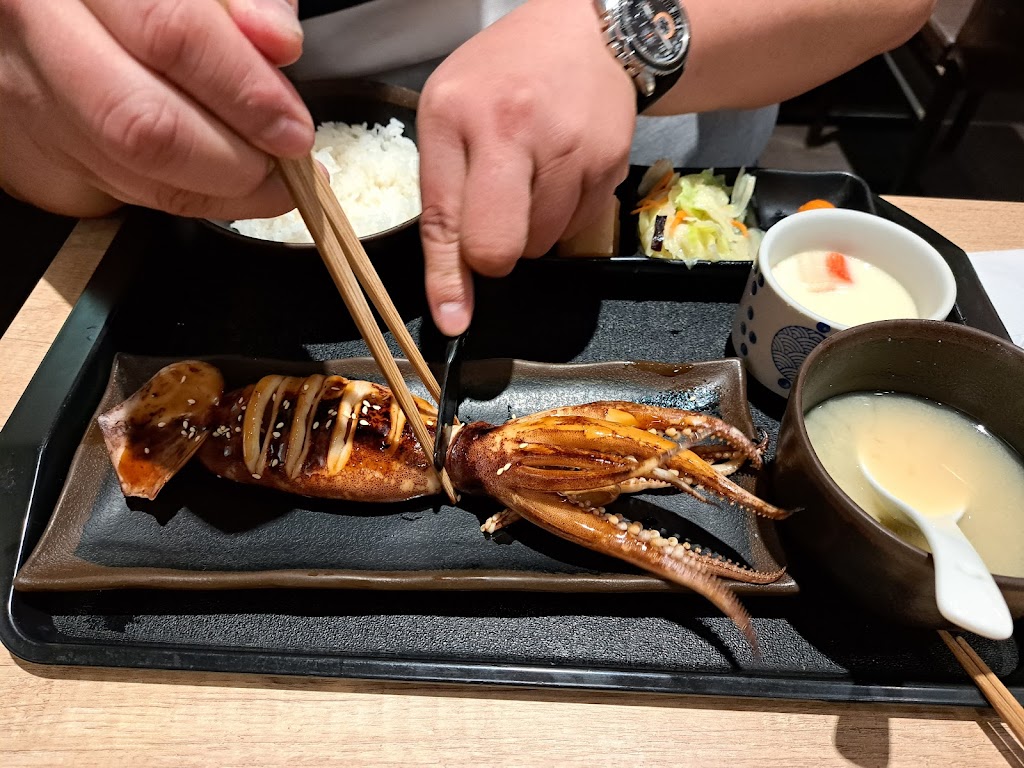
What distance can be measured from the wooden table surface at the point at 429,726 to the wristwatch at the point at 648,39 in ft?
4.63

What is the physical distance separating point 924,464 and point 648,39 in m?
1.16

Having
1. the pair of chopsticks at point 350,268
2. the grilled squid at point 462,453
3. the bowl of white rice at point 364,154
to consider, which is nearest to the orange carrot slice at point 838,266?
the grilled squid at point 462,453

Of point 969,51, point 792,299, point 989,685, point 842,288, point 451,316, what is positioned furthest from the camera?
point 969,51

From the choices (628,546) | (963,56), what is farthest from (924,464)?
(963,56)

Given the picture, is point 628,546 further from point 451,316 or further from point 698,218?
point 698,218

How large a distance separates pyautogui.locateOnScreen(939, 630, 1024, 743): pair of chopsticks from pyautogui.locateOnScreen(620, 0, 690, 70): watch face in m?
1.41

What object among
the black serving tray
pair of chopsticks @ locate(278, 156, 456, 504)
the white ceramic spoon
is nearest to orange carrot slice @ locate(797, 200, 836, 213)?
the black serving tray

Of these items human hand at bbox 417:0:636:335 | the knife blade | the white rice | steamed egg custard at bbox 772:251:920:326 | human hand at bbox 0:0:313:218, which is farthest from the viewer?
the white rice

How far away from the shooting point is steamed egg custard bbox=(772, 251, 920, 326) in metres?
1.65

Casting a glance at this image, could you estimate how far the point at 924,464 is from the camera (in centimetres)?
134

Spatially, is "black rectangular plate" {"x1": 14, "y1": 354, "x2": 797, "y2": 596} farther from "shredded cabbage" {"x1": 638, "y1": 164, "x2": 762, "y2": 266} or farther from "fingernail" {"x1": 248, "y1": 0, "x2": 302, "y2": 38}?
"fingernail" {"x1": 248, "y1": 0, "x2": 302, "y2": 38}

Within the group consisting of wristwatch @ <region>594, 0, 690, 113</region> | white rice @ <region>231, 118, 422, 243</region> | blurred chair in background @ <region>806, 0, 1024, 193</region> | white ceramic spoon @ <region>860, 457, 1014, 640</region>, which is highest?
wristwatch @ <region>594, 0, 690, 113</region>

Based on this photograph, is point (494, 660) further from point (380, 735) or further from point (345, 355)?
point (345, 355)

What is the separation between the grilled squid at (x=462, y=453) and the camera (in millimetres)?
1316
